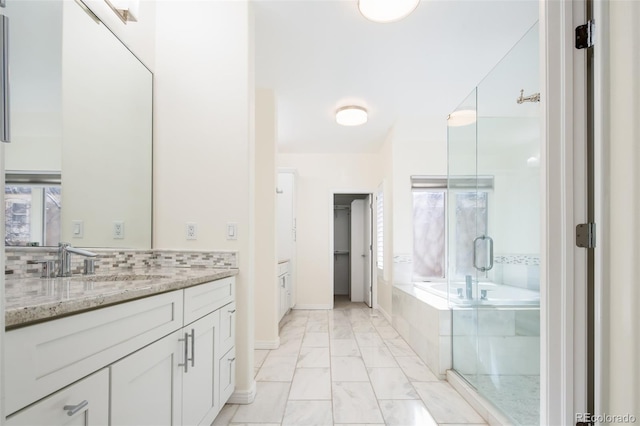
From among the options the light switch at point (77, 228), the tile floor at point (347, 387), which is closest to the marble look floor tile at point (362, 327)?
the tile floor at point (347, 387)

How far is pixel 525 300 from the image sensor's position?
86.7 inches

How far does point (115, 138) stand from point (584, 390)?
2.54 meters

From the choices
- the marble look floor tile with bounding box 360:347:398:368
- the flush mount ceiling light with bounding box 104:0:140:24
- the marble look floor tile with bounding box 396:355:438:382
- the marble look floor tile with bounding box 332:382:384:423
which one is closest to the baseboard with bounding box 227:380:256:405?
the marble look floor tile with bounding box 332:382:384:423

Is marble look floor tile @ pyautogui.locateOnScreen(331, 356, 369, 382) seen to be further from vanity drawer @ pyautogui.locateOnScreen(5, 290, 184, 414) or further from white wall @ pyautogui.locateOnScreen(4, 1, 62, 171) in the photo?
white wall @ pyautogui.locateOnScreen(4, 1, 62, 171)

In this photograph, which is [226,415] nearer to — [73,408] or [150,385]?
[150,385]

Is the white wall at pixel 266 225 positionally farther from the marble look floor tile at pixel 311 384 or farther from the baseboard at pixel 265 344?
the marble look floor tile at pixel 311 384

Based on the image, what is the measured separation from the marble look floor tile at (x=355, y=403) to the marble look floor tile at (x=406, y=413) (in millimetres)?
54

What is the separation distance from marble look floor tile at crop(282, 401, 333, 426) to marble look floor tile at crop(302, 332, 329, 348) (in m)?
1.31

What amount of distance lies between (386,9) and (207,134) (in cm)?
142

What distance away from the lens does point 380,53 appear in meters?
2.83

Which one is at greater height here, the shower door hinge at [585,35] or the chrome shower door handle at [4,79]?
the shower door hinge at [585,35]

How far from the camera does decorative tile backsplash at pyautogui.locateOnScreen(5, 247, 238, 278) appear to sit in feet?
4.30

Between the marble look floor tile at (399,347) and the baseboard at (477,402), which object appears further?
the marble look floor tile at (399,347)

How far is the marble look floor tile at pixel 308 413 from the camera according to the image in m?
1.94
